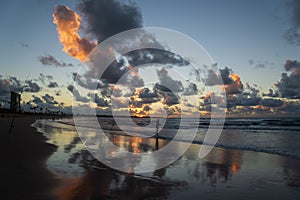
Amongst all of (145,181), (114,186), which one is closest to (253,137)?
(145,181)

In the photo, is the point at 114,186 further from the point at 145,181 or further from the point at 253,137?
the point at 253,137

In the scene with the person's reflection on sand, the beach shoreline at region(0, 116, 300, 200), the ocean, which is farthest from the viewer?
the ocean

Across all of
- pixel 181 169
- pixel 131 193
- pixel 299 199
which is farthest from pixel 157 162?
pixel 299 199

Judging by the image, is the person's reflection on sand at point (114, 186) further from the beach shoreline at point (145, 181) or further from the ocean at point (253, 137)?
the ocean at point (253, 137)

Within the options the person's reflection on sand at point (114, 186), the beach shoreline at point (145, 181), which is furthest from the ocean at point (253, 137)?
the person's reflection on sand at point (114, 186)

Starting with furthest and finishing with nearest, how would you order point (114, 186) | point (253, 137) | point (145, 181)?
point (253, 137) < point (145, 181) < point (114, 186)

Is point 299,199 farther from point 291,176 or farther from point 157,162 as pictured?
point 157,162

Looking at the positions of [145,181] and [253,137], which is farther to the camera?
[253,137]

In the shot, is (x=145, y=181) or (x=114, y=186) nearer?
(x=114, y=186)

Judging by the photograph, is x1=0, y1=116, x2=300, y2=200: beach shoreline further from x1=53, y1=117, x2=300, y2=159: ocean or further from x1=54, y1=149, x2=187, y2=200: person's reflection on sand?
x1=53, y1=117, x2=300, y2=159: ocean

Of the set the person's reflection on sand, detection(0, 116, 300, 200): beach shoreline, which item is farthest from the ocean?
the person's reflection on sand

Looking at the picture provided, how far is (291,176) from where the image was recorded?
981 centimetres

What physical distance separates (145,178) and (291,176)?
243 inches

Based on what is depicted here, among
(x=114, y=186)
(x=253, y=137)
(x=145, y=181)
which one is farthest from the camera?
(x=253, y=137)
